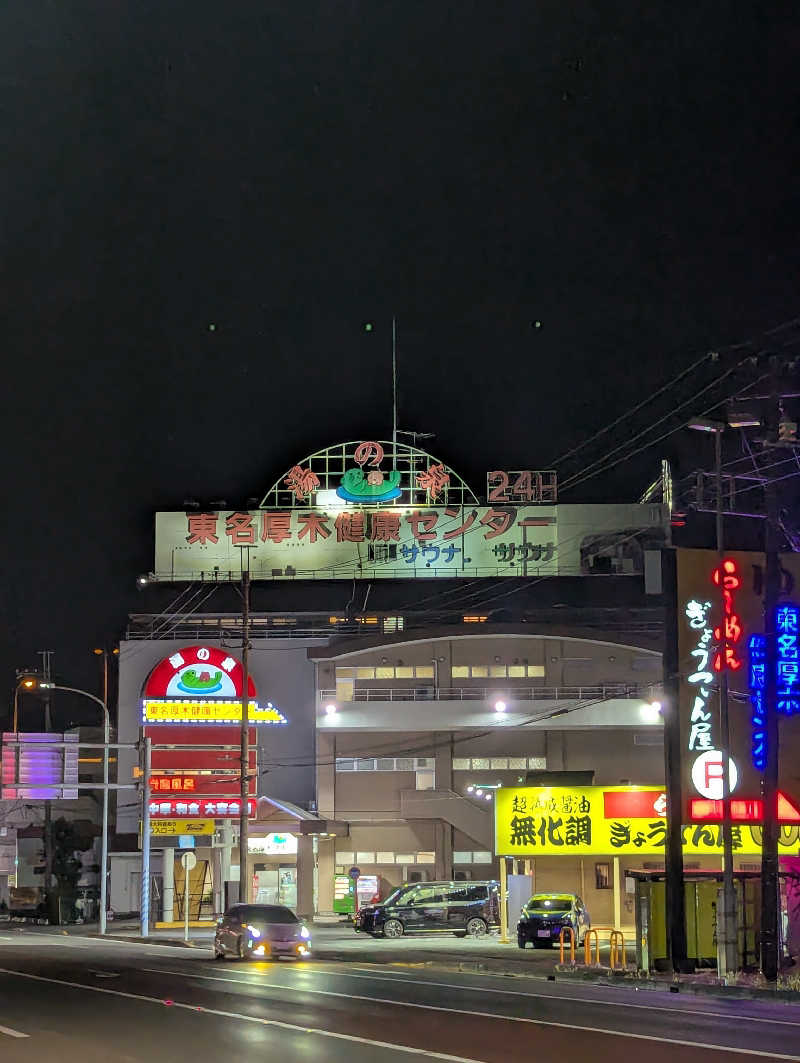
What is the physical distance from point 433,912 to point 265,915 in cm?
1408

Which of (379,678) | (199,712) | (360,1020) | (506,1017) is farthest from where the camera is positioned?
(379,678)

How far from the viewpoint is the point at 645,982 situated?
27547 mm

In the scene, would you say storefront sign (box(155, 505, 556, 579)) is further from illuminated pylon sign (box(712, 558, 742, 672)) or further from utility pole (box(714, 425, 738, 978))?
utility pole (box(714, 425, 738, 978))

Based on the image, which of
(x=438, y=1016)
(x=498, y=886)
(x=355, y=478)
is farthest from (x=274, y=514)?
(x=438, y=1016)

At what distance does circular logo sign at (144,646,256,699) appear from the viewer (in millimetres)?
63688

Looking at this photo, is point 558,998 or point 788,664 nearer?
point 558,998

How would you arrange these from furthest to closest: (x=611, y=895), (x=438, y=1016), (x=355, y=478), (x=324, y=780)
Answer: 1. (x=355, y=478)
2. (x=324, y=780)
3. (x=611, y=895)
4. (x=438, y=1016)

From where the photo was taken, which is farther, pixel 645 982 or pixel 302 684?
pixel 302 684

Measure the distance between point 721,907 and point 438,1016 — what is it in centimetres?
1076

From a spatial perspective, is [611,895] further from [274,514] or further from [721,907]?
[274,514]

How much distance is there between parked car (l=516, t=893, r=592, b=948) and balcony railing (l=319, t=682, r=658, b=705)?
23.5 m

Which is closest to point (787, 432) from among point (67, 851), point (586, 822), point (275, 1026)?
point (275, 1026)

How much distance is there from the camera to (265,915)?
36406mm

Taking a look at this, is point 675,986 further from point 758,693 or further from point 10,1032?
point 10,1032
